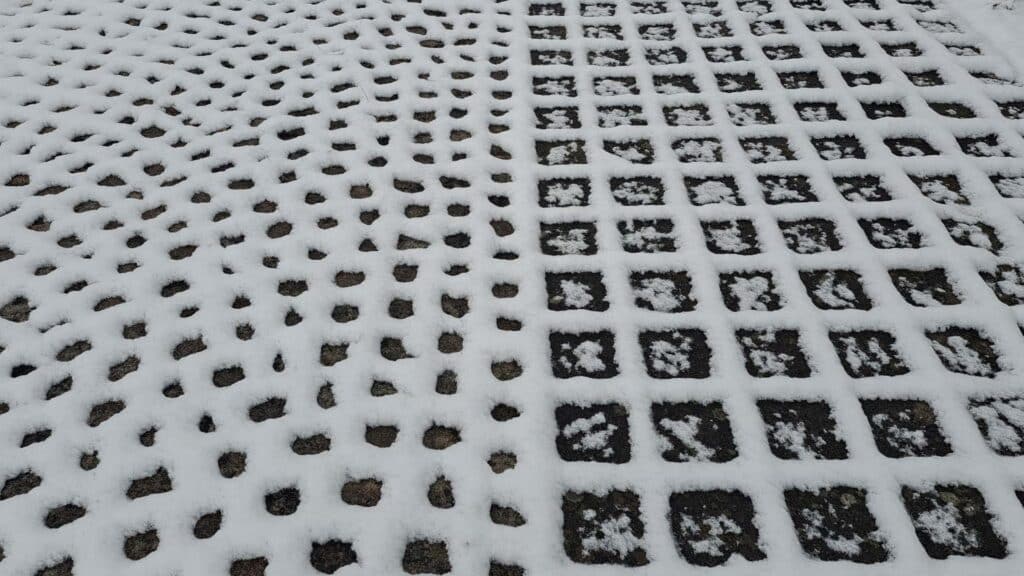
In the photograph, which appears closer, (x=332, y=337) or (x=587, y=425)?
(x=587, y=425)

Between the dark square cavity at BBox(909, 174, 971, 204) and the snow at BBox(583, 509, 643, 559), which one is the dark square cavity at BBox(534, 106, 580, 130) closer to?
the dark square cavity at BBox(909, 174, 971, 204)

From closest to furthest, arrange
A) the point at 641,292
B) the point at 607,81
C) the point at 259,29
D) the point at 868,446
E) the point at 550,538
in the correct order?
the point at 550,538 → the point at 868,446 → the point at 641,292 → the point at 607,81 → the point at 259,29

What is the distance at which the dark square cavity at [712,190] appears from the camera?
2.97 m

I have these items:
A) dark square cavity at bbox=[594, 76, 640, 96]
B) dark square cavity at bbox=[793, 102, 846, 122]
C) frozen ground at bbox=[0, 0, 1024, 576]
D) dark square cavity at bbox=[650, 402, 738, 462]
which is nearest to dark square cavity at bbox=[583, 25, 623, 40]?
frozen ground at bbox=[0, 0, 1024, 576]

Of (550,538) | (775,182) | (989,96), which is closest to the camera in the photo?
(550,538)

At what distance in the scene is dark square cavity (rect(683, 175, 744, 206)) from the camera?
297 cm

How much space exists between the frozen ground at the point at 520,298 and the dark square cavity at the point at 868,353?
14mm

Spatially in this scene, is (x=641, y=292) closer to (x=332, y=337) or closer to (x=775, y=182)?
(x=775, y=182)

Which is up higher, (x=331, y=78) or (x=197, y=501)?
(x=331, y=78)

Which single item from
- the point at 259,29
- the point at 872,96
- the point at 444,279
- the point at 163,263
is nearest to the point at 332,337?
the point at 444,279

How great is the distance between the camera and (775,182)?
3051 millimetres

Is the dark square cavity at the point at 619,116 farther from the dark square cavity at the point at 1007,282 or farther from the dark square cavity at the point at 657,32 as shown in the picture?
the dark square cavity at the point at 1007,282

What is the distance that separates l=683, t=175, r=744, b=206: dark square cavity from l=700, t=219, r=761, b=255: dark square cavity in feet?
0.44

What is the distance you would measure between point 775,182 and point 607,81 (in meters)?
1.15
